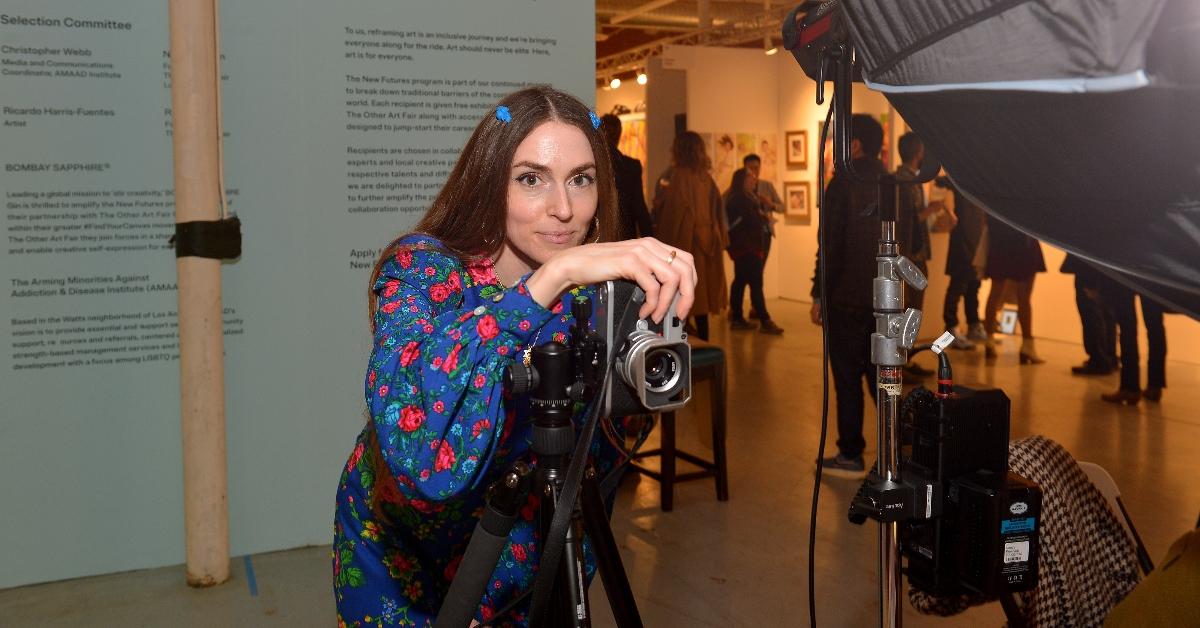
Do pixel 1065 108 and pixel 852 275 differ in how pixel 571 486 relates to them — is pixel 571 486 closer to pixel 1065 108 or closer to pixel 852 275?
pixel 1065 108

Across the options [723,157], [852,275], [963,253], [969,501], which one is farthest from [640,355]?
[723,157]

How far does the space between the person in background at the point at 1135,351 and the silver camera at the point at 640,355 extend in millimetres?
5583

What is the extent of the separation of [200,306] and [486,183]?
1.90 m

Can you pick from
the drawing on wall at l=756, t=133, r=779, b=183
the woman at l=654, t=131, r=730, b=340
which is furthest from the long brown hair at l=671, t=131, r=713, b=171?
the drawing on wall at l=756, t=133, r=779, b=183

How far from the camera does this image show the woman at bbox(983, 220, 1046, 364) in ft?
24.2

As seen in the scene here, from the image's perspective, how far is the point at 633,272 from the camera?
1.08 meters

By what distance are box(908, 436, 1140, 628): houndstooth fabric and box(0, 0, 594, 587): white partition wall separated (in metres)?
2.32

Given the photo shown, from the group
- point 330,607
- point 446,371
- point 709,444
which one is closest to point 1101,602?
point 446,371

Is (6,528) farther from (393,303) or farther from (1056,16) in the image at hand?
(1056,16)

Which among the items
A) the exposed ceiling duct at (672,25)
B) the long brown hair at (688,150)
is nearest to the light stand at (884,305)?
the long brown hair at (688,150)

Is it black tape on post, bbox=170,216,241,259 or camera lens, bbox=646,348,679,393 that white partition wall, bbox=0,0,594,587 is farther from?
camera lens, bbox=646,348,679,393

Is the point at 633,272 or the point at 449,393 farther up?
the point at 633,272

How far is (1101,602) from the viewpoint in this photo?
1.92 meters

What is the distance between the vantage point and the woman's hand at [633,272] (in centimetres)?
106
